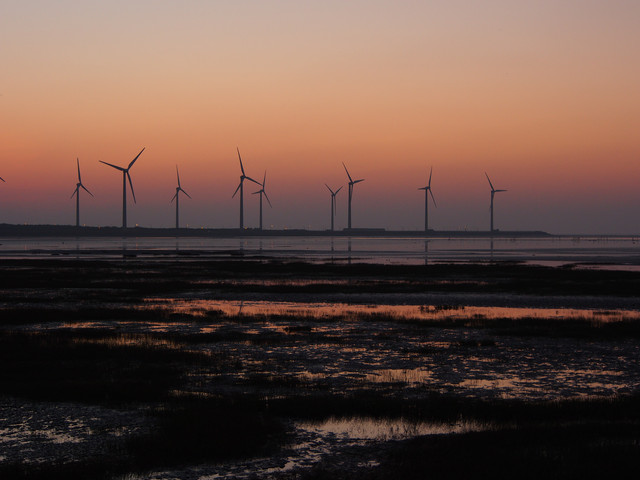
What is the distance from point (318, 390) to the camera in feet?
55.5

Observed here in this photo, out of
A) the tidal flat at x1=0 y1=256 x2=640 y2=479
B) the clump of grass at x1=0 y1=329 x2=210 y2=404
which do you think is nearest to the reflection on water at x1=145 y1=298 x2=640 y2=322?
the tidal flat at x1=0 y1=256 x2=640 y2=479

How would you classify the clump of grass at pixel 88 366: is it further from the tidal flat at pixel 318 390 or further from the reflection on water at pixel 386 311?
the reflection on water at pixel 386 311

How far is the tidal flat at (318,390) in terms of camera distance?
1173 centimetres

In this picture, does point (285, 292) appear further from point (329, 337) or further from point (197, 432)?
point (197, 432)

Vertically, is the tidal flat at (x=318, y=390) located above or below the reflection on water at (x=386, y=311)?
above

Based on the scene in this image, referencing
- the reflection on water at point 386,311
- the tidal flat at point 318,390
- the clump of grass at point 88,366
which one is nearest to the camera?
the tidal flat at point 318,390

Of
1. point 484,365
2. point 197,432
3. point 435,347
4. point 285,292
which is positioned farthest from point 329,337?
point 285,292

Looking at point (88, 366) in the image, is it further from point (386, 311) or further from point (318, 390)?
point (386, 311)

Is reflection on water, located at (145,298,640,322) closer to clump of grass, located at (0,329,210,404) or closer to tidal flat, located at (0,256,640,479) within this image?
tidal flat, located at (0,256,640,479)

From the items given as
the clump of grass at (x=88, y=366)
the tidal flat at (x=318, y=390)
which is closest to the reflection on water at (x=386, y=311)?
the tidal flat at (x=318, y=390)

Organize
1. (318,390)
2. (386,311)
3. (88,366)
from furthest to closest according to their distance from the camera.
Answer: (386,311)
(88,366)
(318,390)

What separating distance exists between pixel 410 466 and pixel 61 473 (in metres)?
5.15

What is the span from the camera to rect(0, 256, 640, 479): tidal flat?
1173 centimetres

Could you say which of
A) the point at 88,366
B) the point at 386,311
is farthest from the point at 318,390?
the point at 386,311
